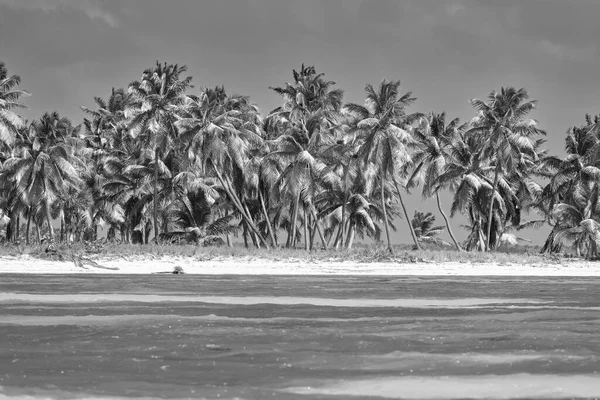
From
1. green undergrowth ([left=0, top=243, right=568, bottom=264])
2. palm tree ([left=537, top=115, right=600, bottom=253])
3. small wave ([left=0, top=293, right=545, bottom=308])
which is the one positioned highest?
palm tree ([left=537, top=115, right=600, bottom=253])

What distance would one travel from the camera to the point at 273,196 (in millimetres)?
45406

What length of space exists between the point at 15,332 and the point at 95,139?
50.8m

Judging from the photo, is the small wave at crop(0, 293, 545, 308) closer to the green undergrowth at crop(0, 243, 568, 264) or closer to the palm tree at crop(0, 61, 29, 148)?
the green undergrowth at crop(0, 243, 568, 264)

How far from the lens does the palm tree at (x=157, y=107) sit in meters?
42.1

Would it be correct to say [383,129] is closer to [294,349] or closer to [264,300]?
[264,300]

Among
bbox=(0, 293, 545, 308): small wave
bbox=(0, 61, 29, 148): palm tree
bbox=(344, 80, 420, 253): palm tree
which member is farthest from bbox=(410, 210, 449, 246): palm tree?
bbox=(0, 293, 545, 308): small wave

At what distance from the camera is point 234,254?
106 feet

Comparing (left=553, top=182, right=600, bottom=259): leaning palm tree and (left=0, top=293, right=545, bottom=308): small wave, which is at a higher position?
(left=553, top=182, right=600, bottom=259): leaning palm tree

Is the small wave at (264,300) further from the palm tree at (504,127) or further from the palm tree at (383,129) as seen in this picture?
the palm tree at (504,127)

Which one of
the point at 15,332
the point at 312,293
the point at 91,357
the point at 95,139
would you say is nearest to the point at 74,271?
the point at 312,293

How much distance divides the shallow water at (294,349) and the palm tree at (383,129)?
2580 cm

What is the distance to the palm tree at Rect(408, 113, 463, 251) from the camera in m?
46.3

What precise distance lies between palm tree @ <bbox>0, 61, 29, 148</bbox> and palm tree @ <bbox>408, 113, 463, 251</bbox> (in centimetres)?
2413

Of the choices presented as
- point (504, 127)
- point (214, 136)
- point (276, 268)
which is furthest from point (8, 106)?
point (504, 127)
